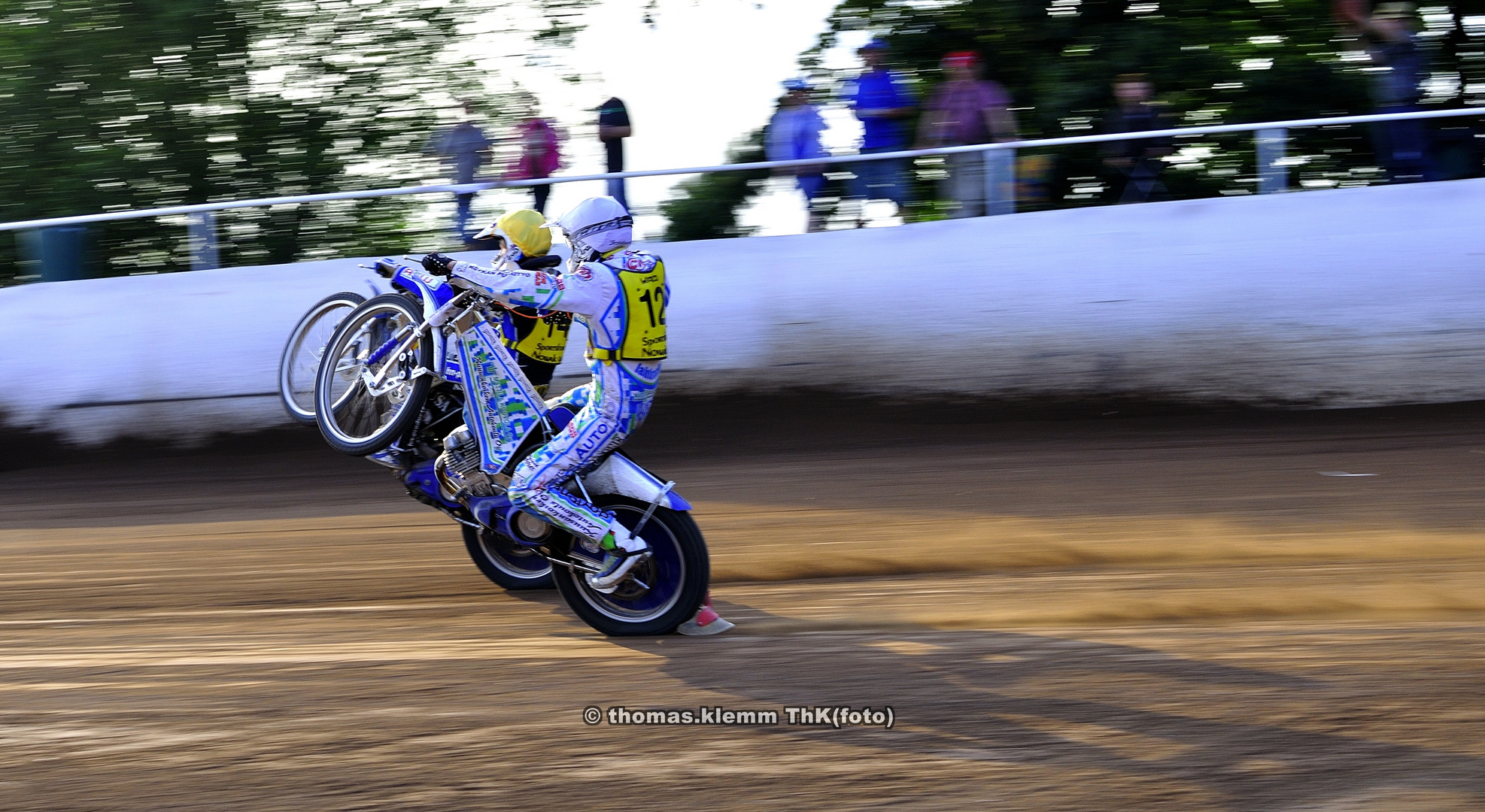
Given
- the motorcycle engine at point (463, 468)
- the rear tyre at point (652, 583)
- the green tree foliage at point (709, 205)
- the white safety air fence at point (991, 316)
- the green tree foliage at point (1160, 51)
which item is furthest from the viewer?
the green tree foliage at point (1160, 51)

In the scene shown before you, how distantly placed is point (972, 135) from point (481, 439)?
6069 millimetres

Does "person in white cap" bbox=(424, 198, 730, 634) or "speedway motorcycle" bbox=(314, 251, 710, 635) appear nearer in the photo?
"person in white cap" bbox=(424, 198, 730, 634)

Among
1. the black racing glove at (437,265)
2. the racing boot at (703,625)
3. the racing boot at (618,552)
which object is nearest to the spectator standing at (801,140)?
the black racing glove at (437,265)

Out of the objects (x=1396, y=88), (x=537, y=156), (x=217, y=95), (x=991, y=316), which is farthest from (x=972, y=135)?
(x=217, y=95)

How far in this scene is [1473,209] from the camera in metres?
9.80

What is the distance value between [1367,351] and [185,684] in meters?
8.23

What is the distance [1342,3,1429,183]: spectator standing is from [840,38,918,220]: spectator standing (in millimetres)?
3493

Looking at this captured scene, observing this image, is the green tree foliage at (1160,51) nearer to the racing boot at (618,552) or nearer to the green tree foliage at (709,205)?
the green tree foliage at (709,205)

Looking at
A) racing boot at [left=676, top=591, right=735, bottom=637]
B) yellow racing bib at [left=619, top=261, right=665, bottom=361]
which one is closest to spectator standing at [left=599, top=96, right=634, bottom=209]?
yellow racing bib at [left=619, top=261, right=665, bottom=361]

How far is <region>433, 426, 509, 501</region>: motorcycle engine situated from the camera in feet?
20.0

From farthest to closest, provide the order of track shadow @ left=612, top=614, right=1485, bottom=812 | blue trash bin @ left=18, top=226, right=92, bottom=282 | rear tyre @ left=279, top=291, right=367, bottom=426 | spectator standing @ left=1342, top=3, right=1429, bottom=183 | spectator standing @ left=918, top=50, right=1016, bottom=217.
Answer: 1. blue trash bin @ left=18, top=226, right=92, bottom=282
2. spectator standing @ left=918, top=50, right=1016, bottom=217
3. spectator standing @ left=1342, top=3, right=1429, bottom=183
4. rear tyre @ left=279, top=291, right=367, bottom=426
5. track shadow @ left=612, top=614, right=1485, bottom=812

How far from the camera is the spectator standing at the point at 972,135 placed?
1033 centimetres

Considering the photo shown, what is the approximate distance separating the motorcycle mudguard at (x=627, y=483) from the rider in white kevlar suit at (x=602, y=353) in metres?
0.06

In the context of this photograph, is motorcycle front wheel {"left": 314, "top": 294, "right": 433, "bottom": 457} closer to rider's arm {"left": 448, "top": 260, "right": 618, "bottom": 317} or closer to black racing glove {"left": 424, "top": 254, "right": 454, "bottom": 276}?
black racing glove {"left": 424, "top": 254, "right": 454, "bottom": 276}
